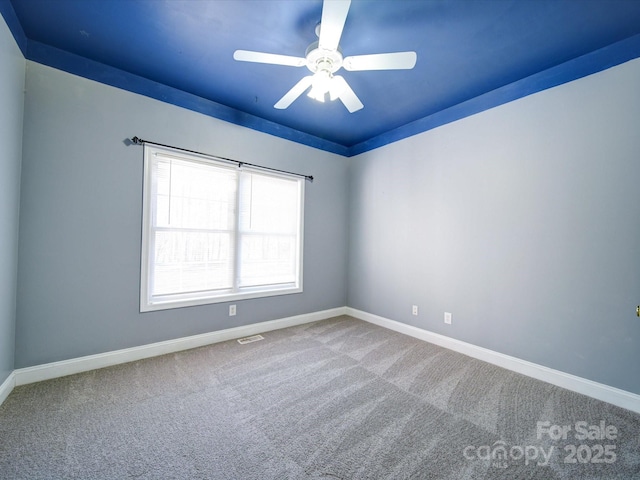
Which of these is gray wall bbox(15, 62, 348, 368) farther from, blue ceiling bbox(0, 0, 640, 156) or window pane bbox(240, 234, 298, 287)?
window pane bbox(240, 234, 298, 287)

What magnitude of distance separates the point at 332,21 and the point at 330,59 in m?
0.39

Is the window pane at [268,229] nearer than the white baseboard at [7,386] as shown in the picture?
No

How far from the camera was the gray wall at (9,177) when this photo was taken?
5.92 ft

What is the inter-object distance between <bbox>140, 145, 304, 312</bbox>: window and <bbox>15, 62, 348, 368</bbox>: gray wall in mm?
145

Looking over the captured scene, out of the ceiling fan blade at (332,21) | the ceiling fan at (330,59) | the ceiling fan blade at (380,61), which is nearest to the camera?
the ceiling fan blade at (332,21)

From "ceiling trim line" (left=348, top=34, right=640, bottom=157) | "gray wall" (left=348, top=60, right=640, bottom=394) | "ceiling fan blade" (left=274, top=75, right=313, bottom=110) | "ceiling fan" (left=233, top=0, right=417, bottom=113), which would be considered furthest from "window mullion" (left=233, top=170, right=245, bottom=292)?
"ceiling trim line" (left=348, top=34, right=640, bottom=157)

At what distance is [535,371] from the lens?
7.74 feet

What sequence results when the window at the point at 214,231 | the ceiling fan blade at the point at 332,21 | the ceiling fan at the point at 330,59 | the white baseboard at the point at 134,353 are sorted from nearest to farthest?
the ceiling fan blade at the point at 332,21 < the ceiling fan at the point at 330,59 < the white baseboard at the point at 134,353 < the window at the point at 214,231

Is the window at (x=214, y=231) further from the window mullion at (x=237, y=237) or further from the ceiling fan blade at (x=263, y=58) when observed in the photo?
the ceiling fan blade at (x=263, y=58)

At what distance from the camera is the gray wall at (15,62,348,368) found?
2137 millimetres

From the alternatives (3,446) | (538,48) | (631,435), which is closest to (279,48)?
(538,48)

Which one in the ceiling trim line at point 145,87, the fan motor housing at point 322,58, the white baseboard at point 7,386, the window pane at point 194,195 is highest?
the ceiling trim line at point 145,87

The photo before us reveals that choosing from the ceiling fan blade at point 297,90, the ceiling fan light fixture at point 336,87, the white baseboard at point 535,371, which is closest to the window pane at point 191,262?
the ceiling fan blade at point 297,90

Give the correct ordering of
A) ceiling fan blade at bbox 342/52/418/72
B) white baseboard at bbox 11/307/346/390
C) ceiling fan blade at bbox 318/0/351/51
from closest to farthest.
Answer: ceiling fan blade at bbox 318/0/351/51 → ceiling fan blade at bbox 342/52/418/72 → white baseboard at bbox 11/307/346/390
